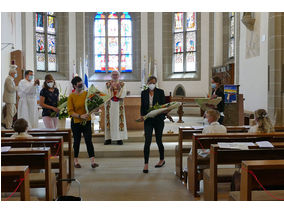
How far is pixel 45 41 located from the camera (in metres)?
14.9

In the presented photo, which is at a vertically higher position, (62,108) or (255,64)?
(255,64)

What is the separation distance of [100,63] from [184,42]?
3869mm

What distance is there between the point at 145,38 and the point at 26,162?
12964 mm

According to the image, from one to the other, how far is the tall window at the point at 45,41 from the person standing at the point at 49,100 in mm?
8553

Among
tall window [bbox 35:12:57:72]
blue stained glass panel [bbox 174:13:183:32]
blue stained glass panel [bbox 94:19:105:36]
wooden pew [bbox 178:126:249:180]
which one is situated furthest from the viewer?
blue stained glass panel [bbox 94:19:105:36]

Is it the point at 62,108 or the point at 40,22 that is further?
the point at 40,22

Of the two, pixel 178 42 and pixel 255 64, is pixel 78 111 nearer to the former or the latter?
pixel 255 64

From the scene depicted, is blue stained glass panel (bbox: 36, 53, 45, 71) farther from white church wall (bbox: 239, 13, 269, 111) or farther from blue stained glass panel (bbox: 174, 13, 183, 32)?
white church wall (bbox: 239, 13, 269, 111)

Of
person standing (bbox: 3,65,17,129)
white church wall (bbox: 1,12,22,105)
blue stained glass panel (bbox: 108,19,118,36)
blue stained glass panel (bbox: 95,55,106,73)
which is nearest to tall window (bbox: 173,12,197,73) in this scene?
blue stained glass panel (bbox: 108,19,118,36)

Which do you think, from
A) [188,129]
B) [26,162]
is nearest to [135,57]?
[188,129]

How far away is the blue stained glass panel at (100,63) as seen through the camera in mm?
16375

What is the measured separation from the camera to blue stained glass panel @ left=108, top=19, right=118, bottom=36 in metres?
16.3

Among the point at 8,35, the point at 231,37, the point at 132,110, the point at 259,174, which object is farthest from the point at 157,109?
the point at 231,37

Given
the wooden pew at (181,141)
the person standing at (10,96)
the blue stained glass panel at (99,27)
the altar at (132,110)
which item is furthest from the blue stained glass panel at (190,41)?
the wooden pew at (181,141)
